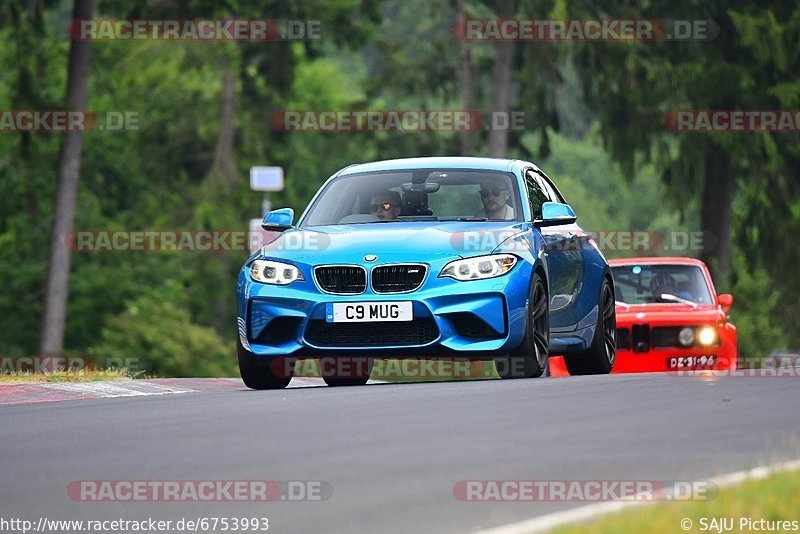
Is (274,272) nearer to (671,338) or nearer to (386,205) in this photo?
(386,205)

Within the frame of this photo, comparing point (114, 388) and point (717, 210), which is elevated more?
point (717, 210)

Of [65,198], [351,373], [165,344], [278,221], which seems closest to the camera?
[278,221]

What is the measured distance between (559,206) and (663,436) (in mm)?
5056

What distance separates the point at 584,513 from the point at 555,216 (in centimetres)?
735

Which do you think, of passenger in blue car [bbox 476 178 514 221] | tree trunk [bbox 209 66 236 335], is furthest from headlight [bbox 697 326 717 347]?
tree trunk [bbox 209 66 236 335]

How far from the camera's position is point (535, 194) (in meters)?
14.9

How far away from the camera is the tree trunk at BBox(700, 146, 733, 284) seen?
3588 cm

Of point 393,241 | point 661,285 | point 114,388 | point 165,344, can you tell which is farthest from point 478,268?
point 165,344

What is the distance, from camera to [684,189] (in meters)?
37.0

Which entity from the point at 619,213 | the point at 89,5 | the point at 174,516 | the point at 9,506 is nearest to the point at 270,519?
the point at 174,516

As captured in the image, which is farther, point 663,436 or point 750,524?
point 663,436

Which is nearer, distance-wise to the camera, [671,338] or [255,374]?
[255,374]

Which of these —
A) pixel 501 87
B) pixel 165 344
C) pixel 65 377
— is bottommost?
pixel 165 344

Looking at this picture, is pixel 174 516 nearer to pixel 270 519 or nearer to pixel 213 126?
pixel 270 519
